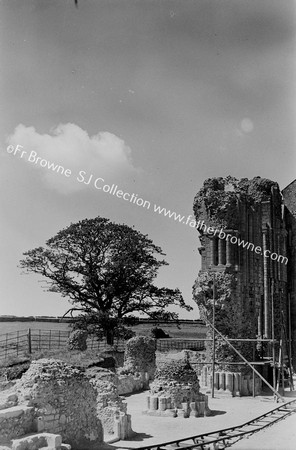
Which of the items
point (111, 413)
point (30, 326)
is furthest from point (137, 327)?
point (111, 413)

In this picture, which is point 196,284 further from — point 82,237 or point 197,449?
point 197,449

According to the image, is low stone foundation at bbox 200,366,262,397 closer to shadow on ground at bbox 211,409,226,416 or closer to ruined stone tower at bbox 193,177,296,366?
ruined stone tower at bbox 193,177,296,366

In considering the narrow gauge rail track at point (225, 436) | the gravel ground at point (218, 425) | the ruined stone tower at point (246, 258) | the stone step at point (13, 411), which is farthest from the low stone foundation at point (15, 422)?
the ruined stone tower at point (246, 258)

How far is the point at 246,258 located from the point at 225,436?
13.9 meters

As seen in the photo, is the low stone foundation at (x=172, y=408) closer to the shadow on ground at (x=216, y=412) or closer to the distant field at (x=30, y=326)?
the shadow on ground at (x=216, y=412)

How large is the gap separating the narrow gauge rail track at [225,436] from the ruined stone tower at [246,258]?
6848mm

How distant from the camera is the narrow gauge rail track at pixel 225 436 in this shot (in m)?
12.3

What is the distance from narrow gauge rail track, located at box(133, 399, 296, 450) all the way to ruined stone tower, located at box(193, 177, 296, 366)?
270 inches

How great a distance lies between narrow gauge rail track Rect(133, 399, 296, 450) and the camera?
12258mm

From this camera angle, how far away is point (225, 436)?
13.9m

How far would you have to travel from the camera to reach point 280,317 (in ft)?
93.8

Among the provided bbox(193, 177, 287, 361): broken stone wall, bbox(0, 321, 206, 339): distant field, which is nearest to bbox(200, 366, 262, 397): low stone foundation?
bbox(193, 177, 287, 361): broken stone wall

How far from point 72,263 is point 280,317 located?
12991mm

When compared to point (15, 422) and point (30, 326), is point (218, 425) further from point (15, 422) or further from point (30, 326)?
point (30, 326)
